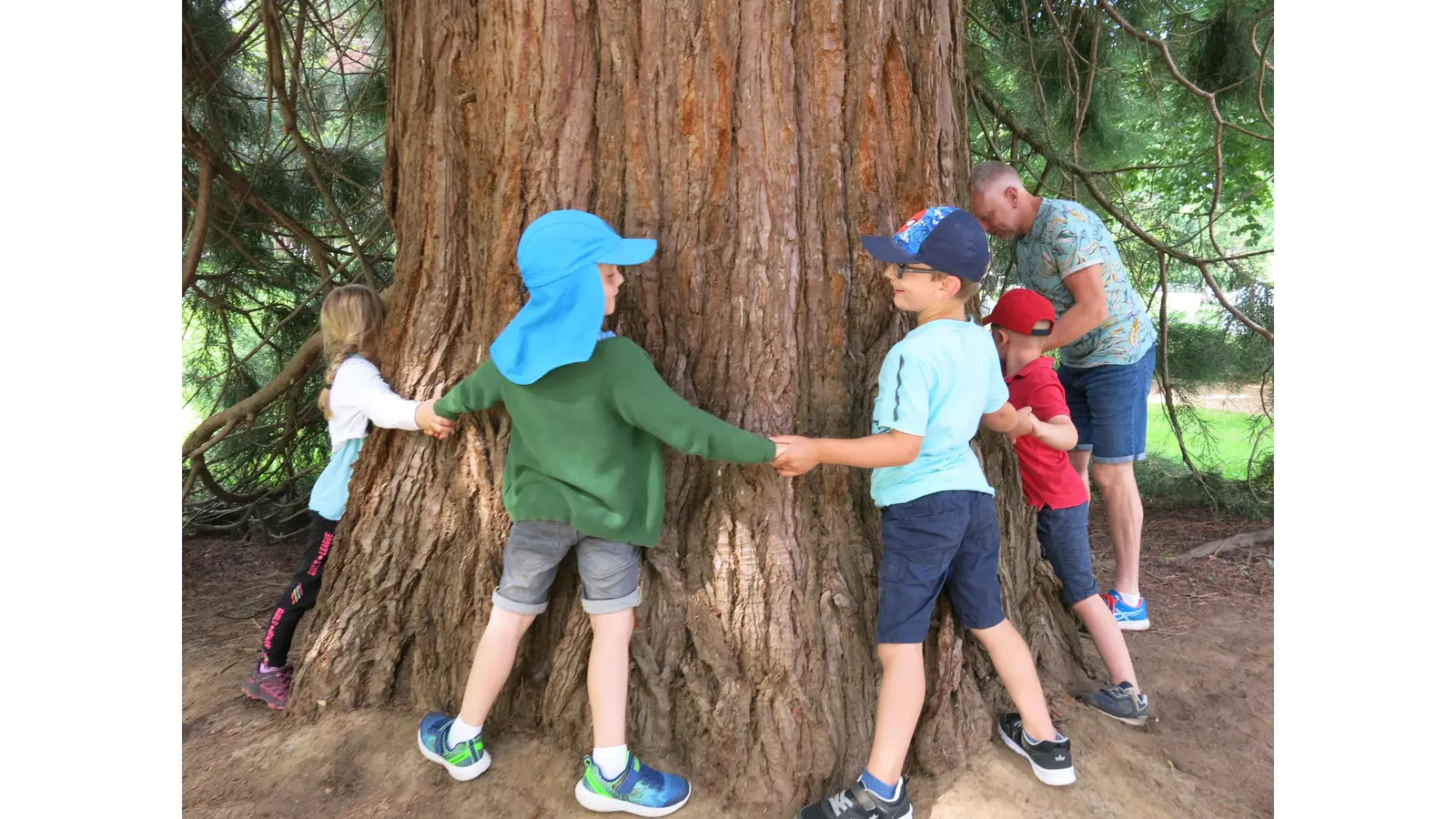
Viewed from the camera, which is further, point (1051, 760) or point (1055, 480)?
point (1055, 480)

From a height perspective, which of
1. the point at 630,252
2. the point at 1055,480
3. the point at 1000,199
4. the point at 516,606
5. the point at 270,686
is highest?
the point at 1000,199

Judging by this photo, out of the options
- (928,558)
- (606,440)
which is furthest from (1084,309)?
(606,440)

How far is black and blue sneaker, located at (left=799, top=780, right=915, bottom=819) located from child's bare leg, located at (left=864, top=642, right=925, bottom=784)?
51mm

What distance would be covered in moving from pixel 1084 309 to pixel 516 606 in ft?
6.79

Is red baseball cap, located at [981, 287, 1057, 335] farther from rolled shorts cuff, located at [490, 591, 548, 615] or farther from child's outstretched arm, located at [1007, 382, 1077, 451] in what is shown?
rolled shorts cuff, located at [490, 591, 548, 615]

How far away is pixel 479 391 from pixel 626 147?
0.78 m

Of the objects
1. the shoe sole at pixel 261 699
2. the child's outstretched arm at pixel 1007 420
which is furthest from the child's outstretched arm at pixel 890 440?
the shoe sole at pixel 261 699

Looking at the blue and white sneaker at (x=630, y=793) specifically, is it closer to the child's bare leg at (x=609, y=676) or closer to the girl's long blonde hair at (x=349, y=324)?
the child's bare leg at (x=609, y=676)

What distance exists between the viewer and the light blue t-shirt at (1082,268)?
3.08 m

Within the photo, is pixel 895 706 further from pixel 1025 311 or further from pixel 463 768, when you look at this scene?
pixel 1025 311

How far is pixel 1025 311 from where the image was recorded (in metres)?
2.81

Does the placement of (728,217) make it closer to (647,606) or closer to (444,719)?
(647,606)

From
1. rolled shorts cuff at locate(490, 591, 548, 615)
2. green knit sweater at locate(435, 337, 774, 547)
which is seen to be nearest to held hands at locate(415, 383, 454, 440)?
green knit sweater at locate(435, 337, 774, 547)

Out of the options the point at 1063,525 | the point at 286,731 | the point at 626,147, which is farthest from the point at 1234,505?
the point at 286,731
